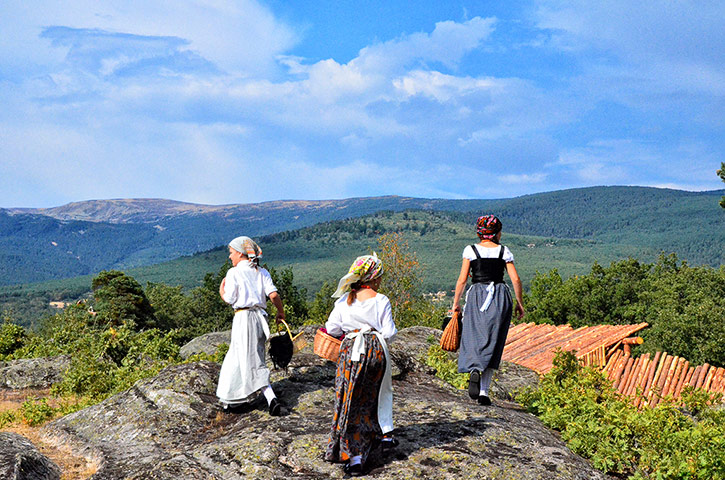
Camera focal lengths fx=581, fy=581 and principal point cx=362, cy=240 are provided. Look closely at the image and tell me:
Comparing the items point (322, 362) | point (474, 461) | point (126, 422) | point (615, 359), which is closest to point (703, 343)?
point (615, 359)

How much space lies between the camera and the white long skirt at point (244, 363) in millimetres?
7629

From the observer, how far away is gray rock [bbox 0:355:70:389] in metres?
13.1

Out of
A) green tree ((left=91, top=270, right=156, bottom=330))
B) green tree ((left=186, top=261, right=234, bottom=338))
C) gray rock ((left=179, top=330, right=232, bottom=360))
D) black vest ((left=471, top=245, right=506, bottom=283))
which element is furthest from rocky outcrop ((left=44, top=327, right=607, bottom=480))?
green tree ((left=186, top=261, right=234, bottom=338))

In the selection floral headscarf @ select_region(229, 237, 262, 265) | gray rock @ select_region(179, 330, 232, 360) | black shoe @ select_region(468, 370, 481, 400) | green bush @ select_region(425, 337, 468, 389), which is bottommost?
gray rock @ select_region(179, 330, 232, 360)

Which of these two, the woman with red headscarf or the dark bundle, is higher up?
the woman with red headscarf

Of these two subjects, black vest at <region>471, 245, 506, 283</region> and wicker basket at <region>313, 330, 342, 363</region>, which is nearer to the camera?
wicker basket at <region>313, 330, 342, 363</region>

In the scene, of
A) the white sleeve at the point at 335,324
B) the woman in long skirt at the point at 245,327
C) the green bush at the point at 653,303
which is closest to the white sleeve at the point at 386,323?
the white sleeve at the point at 335,324

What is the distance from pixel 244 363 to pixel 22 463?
2.68m

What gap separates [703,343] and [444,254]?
168m

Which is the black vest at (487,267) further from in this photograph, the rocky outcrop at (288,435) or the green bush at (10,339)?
the green bush at (10,339)

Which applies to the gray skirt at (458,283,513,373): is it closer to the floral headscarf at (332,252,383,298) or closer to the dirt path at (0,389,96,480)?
the floral headscarf at (332,252,383,298)

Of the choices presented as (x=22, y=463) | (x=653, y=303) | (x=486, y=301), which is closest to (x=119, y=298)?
(x=653, y=303)

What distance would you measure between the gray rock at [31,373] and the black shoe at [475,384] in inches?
378

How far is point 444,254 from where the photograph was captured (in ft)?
628
